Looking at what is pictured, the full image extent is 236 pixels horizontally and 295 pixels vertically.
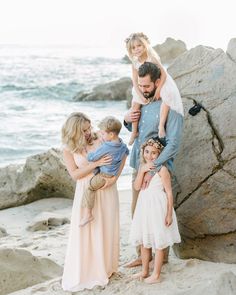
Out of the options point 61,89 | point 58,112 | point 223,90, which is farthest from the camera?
point 61,89

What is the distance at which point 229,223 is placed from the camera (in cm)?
532

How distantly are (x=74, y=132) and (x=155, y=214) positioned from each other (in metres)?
0.94

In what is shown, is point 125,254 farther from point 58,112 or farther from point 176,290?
point 58,112

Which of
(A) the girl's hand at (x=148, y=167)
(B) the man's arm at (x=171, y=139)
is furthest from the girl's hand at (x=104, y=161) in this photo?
(B) the man's arm at (x=171, y=139)

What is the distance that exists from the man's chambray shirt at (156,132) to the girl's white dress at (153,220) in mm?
182

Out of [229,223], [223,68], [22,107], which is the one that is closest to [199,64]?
[223,68]

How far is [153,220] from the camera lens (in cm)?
485

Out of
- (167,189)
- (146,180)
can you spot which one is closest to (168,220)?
(167,189)

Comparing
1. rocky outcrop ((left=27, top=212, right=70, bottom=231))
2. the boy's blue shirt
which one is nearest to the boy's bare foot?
the boy's blue shirt

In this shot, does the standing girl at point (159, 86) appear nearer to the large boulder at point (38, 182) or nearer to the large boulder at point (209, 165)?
the large boulder at point (209, 165)

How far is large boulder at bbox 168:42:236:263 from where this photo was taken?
17.4ft

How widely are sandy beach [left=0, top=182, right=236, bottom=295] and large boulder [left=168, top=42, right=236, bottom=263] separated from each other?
0.21 meters

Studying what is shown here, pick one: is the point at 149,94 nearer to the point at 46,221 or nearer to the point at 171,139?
the point at 171,139

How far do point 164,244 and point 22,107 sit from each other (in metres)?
20.6
